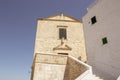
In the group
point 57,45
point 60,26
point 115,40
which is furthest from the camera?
point 60,26

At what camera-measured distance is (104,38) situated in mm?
11266

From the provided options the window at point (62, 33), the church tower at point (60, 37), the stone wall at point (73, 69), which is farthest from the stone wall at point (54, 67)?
the window at point (62, 33)

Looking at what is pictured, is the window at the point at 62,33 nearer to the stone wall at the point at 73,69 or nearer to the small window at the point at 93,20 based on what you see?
the small window at the point at 93,20

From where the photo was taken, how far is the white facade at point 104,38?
9953 millimetres

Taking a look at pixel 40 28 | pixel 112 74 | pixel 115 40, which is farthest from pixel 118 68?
pixel 40 28

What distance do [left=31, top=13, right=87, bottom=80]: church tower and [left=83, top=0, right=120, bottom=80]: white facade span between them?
13.1 feet

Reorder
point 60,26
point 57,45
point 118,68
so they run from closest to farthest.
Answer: point 118,68 < point 57,45 < point 60,26

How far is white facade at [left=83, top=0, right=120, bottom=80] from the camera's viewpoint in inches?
392

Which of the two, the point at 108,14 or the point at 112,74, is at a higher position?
the point at 108,14

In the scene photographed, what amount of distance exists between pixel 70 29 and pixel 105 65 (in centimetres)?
876

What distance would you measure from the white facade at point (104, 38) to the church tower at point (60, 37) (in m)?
4.00

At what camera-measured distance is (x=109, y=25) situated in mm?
10977

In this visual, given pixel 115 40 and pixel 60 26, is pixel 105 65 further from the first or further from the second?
pixel 60 26

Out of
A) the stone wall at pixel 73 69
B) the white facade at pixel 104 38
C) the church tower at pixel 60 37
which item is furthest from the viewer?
the church tower at pixel 60 37
